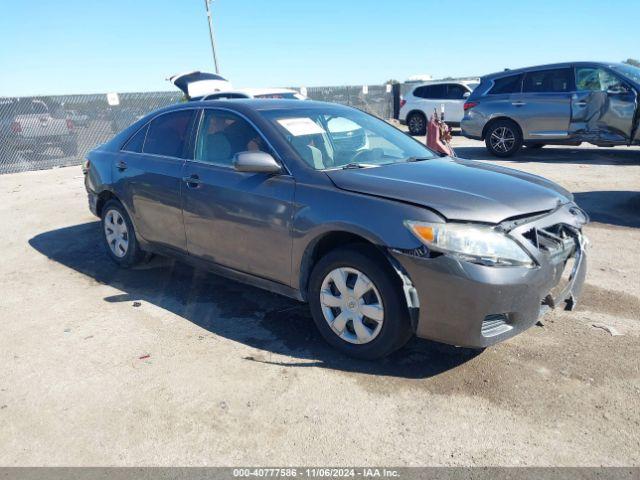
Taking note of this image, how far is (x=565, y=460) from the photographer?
2.46 meters

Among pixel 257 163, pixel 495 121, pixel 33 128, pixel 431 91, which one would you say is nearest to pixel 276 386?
pixel 257 163

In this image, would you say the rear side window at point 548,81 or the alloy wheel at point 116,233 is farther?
the rear side window at point 548,81

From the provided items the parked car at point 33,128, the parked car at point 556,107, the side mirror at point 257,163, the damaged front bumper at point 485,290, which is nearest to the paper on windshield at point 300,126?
the side mirror at point 257,163

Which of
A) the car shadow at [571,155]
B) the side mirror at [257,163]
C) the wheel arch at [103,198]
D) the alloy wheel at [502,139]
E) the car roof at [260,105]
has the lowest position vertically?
the car shadow at [571,155]

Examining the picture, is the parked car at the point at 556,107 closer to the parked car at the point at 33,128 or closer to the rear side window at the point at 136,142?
the rear side window at the point at 136,142

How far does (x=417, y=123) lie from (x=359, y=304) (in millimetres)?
16208

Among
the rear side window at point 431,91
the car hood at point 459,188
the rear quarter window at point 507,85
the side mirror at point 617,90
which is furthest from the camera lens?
the rear side window at point 431,91

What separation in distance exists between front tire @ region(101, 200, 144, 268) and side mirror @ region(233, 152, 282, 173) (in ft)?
6.67

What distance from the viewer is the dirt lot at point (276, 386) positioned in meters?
2.61

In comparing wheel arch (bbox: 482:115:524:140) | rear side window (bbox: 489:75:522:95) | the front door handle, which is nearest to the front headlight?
the front door handle

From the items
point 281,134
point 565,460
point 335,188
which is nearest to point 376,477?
point 565,460

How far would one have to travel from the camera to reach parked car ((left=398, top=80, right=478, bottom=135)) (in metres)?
17.7

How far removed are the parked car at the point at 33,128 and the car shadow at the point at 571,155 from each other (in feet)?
36.1

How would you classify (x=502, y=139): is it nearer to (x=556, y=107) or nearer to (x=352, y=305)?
(x=556, y=107)
